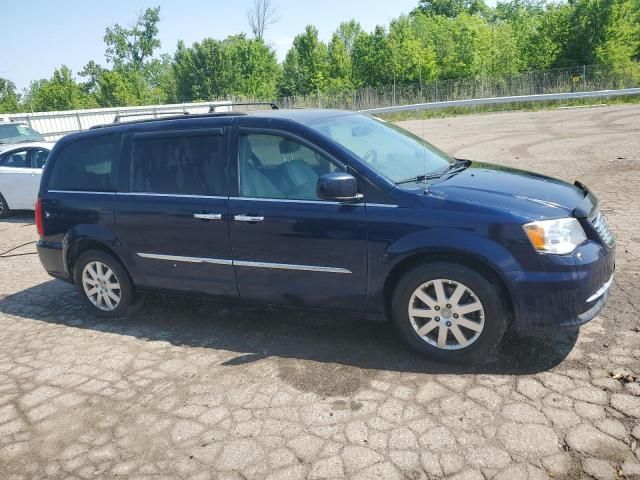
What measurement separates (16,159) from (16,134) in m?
5.65

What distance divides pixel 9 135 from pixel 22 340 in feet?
42.2

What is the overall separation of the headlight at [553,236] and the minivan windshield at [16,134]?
15.7 m

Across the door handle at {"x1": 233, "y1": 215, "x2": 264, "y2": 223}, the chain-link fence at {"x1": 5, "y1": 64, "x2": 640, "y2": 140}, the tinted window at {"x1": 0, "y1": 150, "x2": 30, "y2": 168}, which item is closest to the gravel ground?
the door handle at {"x1": 233, "y1": 215, "x2": 264, "y2": 223}

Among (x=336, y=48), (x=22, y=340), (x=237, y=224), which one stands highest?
(x=336, y=48)

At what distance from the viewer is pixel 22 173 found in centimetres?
1085

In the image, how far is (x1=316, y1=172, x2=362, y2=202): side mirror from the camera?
382 cm

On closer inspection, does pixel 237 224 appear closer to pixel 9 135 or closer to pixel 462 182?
pixel 462 182

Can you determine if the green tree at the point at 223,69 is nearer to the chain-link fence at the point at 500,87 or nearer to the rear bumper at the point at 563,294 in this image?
the chain-link fence at the point at 500,87

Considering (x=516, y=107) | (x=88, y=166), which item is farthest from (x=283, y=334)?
(x=516, y=107)

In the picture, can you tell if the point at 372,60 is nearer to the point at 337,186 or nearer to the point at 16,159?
the point at 16,159

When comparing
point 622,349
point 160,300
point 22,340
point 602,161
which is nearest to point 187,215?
point 160,300

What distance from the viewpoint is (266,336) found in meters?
4.60

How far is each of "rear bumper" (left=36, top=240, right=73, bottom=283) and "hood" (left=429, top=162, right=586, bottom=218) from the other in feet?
12.1

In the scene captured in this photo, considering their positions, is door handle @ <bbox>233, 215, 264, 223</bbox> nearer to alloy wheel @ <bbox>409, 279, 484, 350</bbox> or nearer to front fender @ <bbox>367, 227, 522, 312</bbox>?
front fender @ <bbox>367, 227, 522, 312</bbox>
